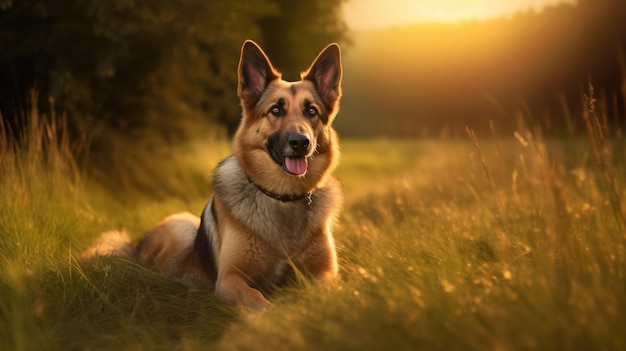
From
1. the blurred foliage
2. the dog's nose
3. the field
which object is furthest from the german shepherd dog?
the blurred foliage

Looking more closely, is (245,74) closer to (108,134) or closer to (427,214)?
(427,214)

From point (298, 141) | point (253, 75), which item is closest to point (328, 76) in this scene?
point (253, 75)

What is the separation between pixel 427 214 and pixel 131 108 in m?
5.84

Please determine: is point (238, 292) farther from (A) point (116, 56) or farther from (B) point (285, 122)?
(A) point (116, 56)

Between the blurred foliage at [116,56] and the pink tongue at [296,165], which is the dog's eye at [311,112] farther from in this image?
the blurred foliage at [116,56]

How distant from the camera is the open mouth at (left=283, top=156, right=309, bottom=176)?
13.7 feet

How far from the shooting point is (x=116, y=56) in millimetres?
7840

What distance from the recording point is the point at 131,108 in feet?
31.6

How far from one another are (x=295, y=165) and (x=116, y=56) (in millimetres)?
4706

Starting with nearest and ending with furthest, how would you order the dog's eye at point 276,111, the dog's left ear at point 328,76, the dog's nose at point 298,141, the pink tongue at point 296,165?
the dog's nose at point 298,141, the pink tongue at point 296,165, the dog's eye at point 276,111, the dog's left ear at point 328,76

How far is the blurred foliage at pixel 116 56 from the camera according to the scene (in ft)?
24.9

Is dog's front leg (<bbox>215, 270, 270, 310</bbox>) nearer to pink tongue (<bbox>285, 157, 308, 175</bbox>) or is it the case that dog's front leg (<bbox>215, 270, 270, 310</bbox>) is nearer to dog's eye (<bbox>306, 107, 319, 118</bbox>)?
pink tongue (<bbox>285, 157, 308, 175</bbox>)

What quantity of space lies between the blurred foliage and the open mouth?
4.08 m

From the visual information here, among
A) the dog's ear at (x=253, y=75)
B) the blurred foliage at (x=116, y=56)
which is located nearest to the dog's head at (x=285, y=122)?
the dog's ear at (x=253, y=75)
